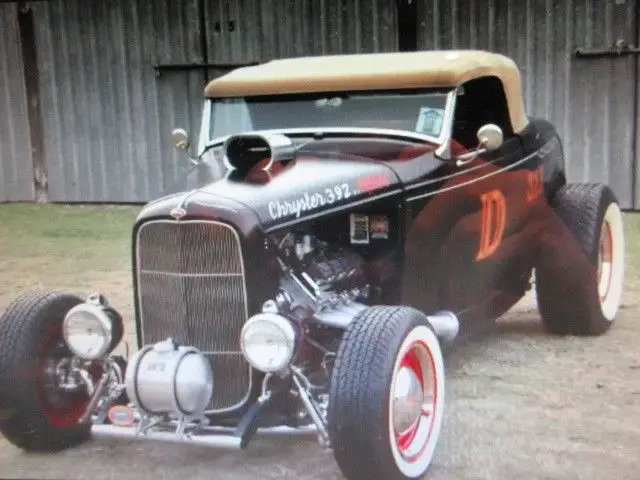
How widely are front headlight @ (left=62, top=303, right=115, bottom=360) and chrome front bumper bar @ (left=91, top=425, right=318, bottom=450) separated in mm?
275

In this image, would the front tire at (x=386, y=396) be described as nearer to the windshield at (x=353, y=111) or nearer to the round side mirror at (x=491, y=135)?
the round side mirror at (x=491, y=135)

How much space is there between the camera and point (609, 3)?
9008 mm

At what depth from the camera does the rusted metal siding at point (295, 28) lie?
9.85 meters

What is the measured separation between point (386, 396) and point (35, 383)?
1.29 m

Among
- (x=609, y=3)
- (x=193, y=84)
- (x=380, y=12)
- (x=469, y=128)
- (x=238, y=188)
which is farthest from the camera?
(x=193, y=84)

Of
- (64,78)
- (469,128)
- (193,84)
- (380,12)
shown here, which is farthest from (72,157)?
(469,128)

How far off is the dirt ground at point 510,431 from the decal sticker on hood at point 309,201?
878 mm

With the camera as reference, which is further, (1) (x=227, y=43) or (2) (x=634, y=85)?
(1) (x=227, y=43)

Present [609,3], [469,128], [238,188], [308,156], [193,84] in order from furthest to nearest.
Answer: [193,84] → [609,3] → [469,128] → [308,156] → [238,188]

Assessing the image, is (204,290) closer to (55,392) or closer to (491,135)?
(55,392)

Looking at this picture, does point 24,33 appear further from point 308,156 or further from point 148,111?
point 308,156

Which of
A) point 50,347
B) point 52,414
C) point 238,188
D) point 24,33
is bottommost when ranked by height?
point 52,414

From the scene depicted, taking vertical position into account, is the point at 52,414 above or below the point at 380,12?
below

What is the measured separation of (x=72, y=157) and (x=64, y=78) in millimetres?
916
